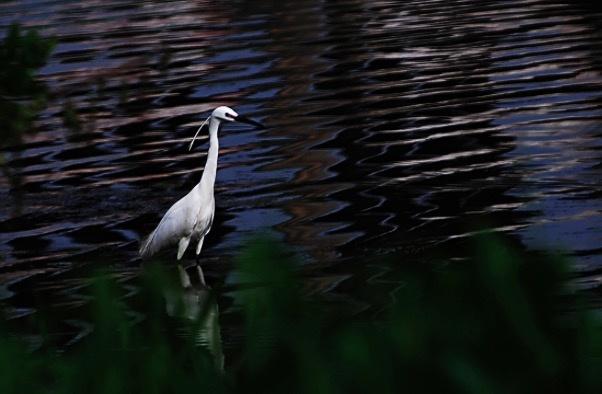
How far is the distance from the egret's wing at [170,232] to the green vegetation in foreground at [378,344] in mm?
8859

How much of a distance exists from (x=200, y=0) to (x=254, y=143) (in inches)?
799

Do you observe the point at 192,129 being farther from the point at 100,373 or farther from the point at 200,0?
the point at 200,0

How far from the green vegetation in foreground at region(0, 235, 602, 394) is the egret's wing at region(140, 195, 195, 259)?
29.1ft

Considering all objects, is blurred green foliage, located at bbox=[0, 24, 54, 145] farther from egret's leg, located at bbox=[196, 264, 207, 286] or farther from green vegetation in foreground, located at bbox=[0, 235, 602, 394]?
egret's leg, located at bbox=[196, 264, 207, 286]

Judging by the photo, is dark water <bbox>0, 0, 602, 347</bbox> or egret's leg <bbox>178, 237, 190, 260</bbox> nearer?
dark water <bbox>0, 0, 602, 347</bbox>

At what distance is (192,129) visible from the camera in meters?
17.3

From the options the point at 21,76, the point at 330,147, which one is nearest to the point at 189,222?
the point at 330,147

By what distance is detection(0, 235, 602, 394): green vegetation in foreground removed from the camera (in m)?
2.37

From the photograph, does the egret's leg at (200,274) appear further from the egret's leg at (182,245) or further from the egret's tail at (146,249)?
the egret's tail at (146,249)

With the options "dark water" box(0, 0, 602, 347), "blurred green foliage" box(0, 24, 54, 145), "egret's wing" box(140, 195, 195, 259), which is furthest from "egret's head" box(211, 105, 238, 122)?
"blurred green foliage" box(0, 24, 54, 145)

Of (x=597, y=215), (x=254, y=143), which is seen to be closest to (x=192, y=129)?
(x=254, y=143)

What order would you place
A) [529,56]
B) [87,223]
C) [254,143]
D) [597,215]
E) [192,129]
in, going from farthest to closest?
[529,56] < [192,129] < [254,143] < [87,223] < [597,215]

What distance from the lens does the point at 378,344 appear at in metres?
2.42

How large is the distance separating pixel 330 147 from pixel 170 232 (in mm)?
3873
